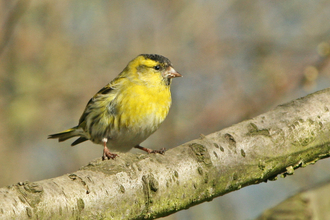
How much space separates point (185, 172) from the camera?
2594mm

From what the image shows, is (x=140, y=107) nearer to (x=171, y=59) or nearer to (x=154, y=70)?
(x=154, y=70)

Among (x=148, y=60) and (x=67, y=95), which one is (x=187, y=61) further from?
(x=148, y=60)

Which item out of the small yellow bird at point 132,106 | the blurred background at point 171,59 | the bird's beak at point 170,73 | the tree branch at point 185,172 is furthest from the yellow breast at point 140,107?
the blurred background at point 171,59

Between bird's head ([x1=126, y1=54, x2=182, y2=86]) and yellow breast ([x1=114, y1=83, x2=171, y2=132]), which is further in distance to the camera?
bird's head ([x1=126, y1=54, x2=182, y2=86])

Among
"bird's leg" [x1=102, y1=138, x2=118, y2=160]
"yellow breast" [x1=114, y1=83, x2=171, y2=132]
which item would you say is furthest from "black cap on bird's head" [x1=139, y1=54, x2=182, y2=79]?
"bird's leg" [x1=102, y1=138, x2=118, y2=160]

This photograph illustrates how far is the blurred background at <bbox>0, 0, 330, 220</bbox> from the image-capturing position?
6.79 m

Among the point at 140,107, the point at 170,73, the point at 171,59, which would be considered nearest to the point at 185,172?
the point at 140,107

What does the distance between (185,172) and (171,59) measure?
5.15 metres

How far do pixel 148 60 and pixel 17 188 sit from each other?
124 inches

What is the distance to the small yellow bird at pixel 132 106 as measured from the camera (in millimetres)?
4387

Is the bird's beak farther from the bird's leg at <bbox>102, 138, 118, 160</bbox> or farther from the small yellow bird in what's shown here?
the bird's leg at <bbox>102, 138, 118, 160</bbox>

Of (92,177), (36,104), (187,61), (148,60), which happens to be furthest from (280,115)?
(36,104)

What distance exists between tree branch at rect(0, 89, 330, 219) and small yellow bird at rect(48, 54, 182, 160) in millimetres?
1660

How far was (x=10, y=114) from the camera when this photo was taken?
24.3 feet
